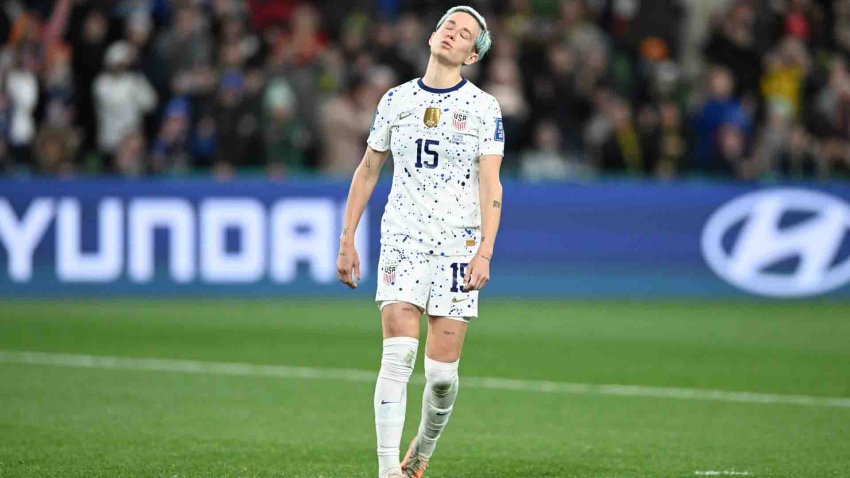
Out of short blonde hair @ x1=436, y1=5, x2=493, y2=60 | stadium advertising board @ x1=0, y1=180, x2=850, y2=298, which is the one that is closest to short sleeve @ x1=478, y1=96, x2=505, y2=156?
short blonde hair @ x1=436, y1=5, x2=493, y2=60

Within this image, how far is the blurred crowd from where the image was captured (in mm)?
19438

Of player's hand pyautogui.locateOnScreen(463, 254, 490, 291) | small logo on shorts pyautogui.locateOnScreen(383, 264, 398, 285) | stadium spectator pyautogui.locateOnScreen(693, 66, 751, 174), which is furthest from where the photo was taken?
stadium spectator pyautogui.locateOnScreen(693, 66, 751, 174)

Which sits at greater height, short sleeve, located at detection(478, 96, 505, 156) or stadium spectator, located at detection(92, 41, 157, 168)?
short sleeve, located at detection(478, 96, 505, 156)

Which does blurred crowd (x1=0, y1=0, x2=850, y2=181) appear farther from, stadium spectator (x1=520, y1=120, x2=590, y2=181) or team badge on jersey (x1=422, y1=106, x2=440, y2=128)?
team badge on jersey (x1=422, y1=106, x2=440, y2=128)

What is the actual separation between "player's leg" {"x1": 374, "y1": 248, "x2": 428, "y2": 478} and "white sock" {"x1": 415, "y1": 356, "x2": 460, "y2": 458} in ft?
0.59

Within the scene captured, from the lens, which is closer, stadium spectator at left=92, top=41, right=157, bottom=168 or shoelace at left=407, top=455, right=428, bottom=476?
shoelace at left=407, top=455, right=428, bottom=476

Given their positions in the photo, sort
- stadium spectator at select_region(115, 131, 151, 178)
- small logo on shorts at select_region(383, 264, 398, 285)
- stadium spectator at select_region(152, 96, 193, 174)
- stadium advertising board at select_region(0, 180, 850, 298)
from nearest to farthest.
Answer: small logo on shorts at select_region(383, 264, 398, 285) → stadium advertising board at select_region(0, 180, 850, 298) → stadium spectator at select_region(115, 131, 151, 178) → stadium spectator at select_region(152, 96, 193, 174)

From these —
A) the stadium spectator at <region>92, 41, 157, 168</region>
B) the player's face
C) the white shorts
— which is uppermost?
the player's face

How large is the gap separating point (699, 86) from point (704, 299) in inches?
189

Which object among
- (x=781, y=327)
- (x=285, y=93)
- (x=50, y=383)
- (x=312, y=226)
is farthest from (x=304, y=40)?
(x=50, y=383)

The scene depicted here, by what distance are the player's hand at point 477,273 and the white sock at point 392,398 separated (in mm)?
430

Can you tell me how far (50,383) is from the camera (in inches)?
472

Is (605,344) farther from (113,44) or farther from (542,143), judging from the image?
(113,44)

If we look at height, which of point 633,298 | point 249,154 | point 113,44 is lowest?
point 633,298
